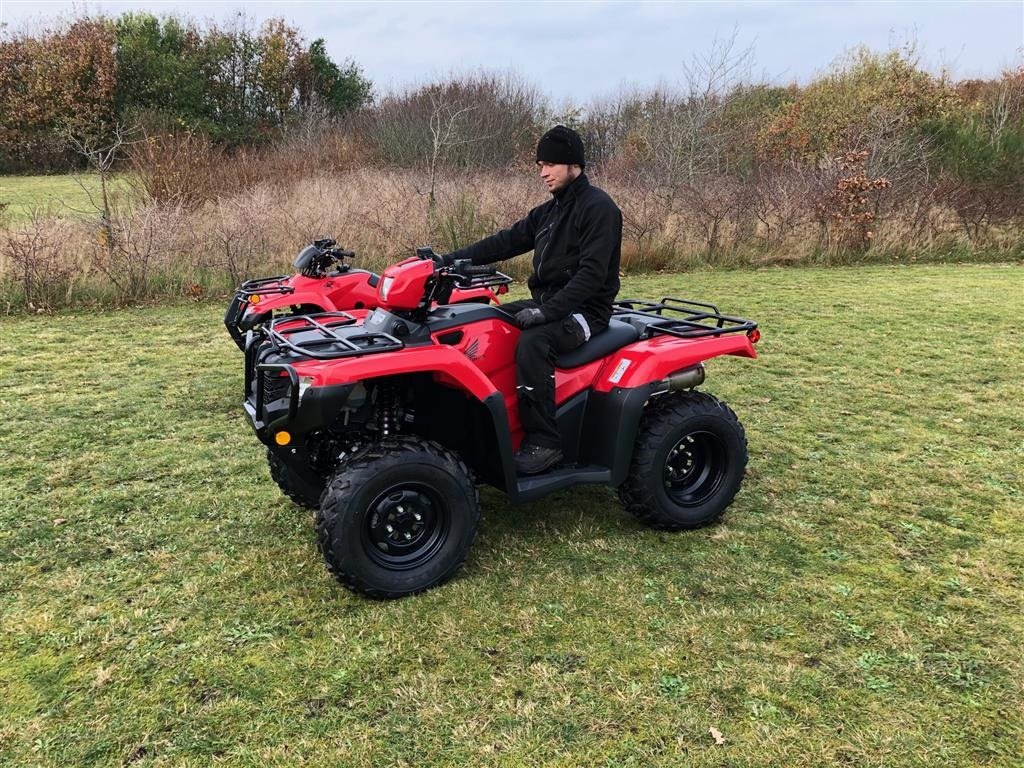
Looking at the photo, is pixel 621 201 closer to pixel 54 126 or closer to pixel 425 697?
pixel 425 697

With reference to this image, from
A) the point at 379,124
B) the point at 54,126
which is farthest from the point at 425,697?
the point at 54,126

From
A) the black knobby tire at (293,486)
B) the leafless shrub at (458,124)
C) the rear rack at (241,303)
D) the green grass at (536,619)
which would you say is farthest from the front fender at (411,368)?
the leafless shrub at (458,124)

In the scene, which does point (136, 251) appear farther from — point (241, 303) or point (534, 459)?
point (534, 459)

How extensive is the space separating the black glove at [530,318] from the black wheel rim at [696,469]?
100cm

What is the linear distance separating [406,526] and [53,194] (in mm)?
16309

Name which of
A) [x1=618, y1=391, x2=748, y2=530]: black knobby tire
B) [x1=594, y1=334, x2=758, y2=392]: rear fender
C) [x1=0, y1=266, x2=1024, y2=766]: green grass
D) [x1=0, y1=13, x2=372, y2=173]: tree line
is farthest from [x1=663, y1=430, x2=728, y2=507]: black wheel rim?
[x1=0, y1=13, x2=372, y2=173]: tree line

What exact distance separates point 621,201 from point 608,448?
415 inches

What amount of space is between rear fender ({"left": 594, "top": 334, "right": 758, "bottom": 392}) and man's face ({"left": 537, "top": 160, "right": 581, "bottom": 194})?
33.3 inches

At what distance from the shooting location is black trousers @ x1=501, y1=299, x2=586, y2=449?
11.0 ft

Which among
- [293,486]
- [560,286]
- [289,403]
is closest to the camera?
[289,403]

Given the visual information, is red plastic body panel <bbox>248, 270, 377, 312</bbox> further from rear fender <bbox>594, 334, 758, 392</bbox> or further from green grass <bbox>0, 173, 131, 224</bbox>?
green grass <bbox>0, 173, 131, 224</bbox>

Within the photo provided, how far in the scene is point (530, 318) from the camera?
3.32 m

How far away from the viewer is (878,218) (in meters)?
14.0

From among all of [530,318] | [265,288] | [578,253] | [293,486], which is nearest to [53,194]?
[265,288]
